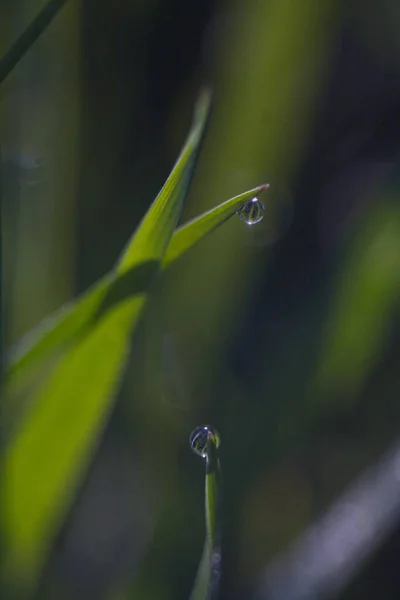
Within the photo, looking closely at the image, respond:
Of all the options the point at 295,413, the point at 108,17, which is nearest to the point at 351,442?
the point at 295,413

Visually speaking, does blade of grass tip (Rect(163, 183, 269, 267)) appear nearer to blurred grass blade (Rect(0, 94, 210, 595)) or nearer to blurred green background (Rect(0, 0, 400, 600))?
blurred grass blade (Rect(0, 94, 210, 595))

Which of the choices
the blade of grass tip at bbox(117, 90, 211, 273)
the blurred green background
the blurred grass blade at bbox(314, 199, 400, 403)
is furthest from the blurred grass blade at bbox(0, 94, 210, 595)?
the blurred grass blade at bbox(314, 199, 400, 403)

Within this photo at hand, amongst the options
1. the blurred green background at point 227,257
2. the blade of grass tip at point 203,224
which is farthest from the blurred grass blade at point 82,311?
the blurred green background at point 227,257

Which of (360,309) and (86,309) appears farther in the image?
(360,309)

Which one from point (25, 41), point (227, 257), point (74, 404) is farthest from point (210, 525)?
point (227, 257)

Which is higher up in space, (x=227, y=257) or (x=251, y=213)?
(x=251, y=213)

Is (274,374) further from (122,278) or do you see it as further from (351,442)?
(122,278)

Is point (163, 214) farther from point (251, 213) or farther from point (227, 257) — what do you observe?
point (227, 257)
